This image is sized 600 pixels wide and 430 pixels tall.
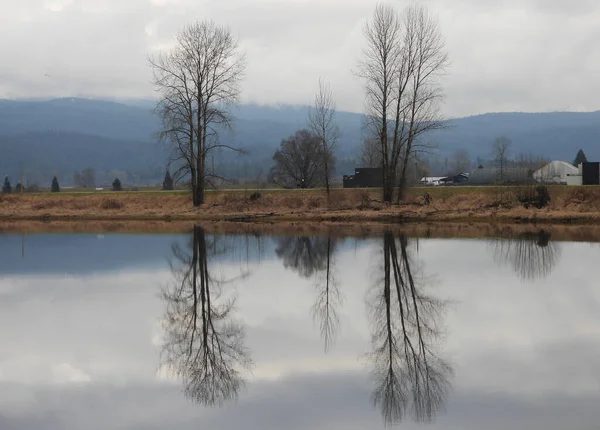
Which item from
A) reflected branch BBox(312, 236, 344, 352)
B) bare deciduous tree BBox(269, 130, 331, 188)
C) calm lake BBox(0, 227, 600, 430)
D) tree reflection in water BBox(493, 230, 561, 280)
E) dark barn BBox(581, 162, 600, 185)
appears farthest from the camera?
bare deciduous tree BBox(269, 130, 331, 188)

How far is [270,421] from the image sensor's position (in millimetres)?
8828

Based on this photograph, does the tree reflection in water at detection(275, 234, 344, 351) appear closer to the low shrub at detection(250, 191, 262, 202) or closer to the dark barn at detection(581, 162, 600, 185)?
the low shrub at detection(250, 191, 262, 202)

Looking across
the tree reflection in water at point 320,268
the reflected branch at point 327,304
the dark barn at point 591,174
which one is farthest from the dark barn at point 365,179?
the reflected branch at point 327,304

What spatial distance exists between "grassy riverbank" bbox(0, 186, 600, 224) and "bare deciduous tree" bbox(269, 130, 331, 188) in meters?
20.6

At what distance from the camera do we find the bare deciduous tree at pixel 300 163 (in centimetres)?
7381

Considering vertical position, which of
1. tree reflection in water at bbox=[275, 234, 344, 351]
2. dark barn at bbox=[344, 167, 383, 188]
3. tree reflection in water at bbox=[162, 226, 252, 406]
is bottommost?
tree reflection in water at bbox=[162, 226, 252, 406]

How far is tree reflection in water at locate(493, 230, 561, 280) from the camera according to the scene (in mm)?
20375

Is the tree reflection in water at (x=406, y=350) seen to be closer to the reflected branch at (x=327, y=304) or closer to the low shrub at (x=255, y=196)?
the reflected branch at (x=327, y=304)

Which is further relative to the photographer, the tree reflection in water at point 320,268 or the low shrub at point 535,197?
the low shrub at point 535,197

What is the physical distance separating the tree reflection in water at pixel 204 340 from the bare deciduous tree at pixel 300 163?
52.8 metres

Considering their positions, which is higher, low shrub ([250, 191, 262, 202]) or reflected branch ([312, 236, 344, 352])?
low shrub ([250, 191, 262, 202])

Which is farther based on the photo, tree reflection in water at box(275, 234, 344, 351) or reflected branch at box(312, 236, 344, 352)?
tree reflection in water at box(275, 234, 344, 351)

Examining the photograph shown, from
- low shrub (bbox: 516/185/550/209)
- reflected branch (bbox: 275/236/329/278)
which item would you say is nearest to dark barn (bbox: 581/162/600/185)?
low shrub (bbox: 516/185/550/209)

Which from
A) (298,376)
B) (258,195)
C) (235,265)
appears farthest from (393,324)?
(258,195)
